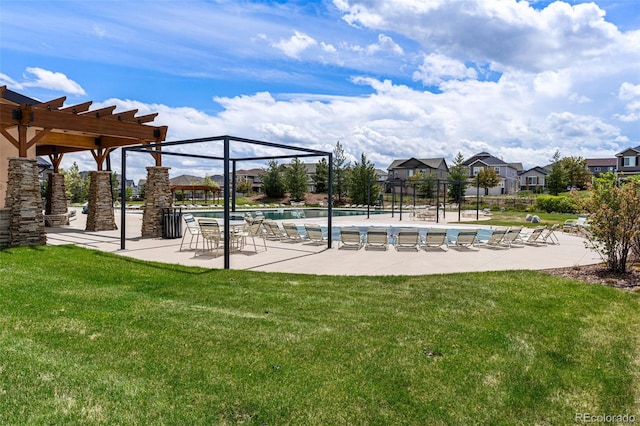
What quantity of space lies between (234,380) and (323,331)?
1.47 m

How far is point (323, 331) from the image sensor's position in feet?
15.8

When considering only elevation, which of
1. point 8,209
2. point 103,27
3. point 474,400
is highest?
point 103,27

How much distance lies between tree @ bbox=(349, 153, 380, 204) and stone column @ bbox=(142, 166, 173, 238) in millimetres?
32177

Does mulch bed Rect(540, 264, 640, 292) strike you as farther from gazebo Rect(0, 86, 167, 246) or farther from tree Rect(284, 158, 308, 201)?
tree Rect(284, 158, 308, 201)

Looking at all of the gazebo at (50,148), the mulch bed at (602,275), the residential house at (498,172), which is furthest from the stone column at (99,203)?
the residential house at (498,172)

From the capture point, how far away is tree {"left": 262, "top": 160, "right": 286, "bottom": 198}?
182 ft

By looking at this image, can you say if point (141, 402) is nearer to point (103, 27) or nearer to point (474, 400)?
point (474, 400)

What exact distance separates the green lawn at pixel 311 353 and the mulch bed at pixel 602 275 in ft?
2.37

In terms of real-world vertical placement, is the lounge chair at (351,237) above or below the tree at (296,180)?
below

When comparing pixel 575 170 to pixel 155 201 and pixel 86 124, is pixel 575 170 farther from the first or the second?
pixel 86 124

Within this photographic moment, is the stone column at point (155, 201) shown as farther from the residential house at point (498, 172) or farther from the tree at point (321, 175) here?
the residential house at point (498, 172)

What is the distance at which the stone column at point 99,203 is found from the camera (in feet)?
54.1

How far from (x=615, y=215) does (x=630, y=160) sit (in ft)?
202

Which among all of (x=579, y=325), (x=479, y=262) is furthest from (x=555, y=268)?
(x=579, y=325)
